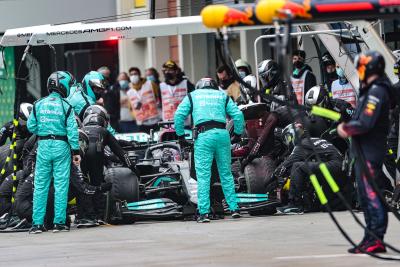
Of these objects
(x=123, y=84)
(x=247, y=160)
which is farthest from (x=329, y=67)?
(x=123, y=84)

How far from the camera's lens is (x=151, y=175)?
60.7 feet

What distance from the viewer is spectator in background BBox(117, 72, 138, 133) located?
28.5 m

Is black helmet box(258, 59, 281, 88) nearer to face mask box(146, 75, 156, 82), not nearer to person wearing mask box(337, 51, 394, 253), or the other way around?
person wearing mask box(337, 51, 394, 253)

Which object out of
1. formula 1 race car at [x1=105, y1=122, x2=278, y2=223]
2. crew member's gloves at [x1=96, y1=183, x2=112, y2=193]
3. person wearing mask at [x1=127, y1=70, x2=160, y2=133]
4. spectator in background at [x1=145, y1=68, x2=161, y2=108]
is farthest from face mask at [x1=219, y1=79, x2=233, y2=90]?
crew member's gloves at [x1=96, y1=183, x2=112, y2=193]

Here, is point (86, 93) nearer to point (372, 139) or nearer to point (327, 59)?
point (327, 59)

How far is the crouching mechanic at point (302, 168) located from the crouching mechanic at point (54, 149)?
2812mm

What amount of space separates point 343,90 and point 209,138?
337cm

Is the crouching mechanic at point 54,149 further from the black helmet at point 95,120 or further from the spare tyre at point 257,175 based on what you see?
the spare tyre at point 257,175

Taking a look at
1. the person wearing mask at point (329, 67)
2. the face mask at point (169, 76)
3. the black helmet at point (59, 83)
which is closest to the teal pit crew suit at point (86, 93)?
the black helmet at point (59, 83)

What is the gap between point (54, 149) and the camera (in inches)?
675

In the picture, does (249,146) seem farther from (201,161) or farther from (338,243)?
(338,243)

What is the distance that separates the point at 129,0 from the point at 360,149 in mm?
18423

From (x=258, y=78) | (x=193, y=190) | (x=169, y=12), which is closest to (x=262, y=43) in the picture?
(x=169, y=12)

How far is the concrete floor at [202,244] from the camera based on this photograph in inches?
527
